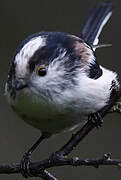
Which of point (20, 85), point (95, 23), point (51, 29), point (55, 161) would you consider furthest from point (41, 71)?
point (51, 29)

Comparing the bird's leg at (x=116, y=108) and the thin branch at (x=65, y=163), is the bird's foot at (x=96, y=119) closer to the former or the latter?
the bird's leg at (x=116, y=108)

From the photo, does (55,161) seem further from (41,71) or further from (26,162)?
(26,162)

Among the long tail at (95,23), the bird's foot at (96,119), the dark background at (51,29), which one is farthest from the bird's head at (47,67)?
the dark background at (51,29)

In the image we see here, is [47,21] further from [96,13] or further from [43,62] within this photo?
[43,62]

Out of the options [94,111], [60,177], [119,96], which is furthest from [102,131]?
[119,96]

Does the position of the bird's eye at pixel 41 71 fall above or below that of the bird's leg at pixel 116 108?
above

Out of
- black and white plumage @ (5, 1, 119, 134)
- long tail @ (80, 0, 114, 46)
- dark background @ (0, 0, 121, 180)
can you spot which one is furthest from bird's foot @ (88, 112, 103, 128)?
Answer: dark background @ (0, 0, 121, 180)
